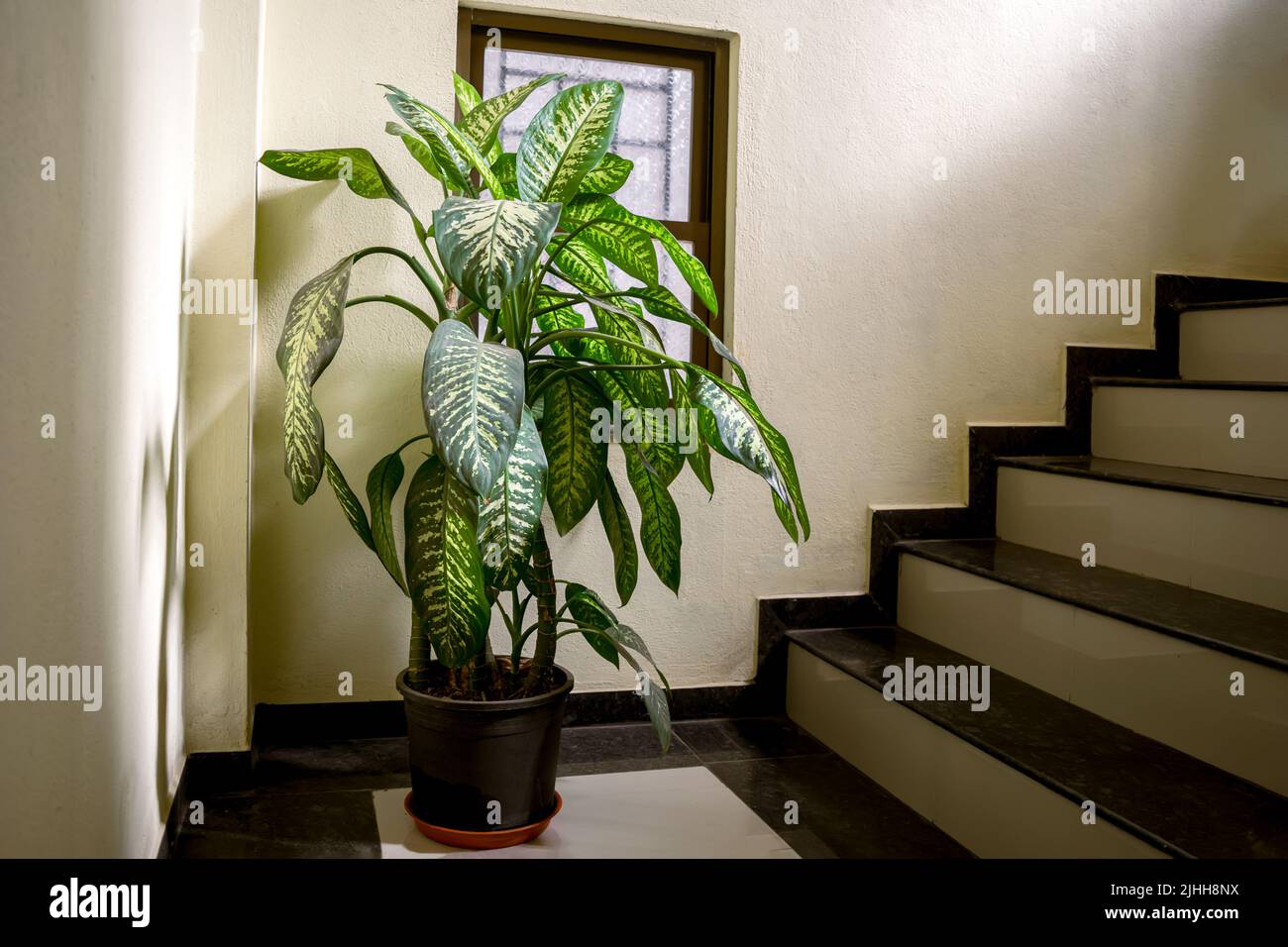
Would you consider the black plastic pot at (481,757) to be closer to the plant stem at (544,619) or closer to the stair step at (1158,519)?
the plant stem at (544,619)

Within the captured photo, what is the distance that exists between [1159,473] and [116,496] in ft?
7.31

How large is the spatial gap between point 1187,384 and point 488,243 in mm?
1991

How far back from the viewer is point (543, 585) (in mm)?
1972

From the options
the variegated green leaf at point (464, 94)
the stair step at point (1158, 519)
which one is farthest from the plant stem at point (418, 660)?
the stair step at point (1158, 519)

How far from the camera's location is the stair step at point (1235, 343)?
267cm

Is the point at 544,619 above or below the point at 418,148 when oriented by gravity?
below

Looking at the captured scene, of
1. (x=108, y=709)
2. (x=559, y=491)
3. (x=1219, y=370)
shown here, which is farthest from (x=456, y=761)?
(x=1219, y=370)

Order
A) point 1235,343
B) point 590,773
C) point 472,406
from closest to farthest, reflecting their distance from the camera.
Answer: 1. point 472,406
2. point 590,773
3. point 1235,343

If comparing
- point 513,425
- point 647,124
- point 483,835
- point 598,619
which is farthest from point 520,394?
point 647,124

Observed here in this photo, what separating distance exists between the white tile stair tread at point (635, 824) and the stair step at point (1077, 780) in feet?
1.18

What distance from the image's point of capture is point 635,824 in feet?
6.64

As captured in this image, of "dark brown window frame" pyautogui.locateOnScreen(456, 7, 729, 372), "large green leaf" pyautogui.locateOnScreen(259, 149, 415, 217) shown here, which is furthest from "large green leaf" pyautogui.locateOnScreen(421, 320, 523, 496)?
"dark brown window frame" pyautogui.locateOnScreen(456, 7, 729, 372)

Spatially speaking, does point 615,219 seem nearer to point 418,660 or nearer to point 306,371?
point 306,371
